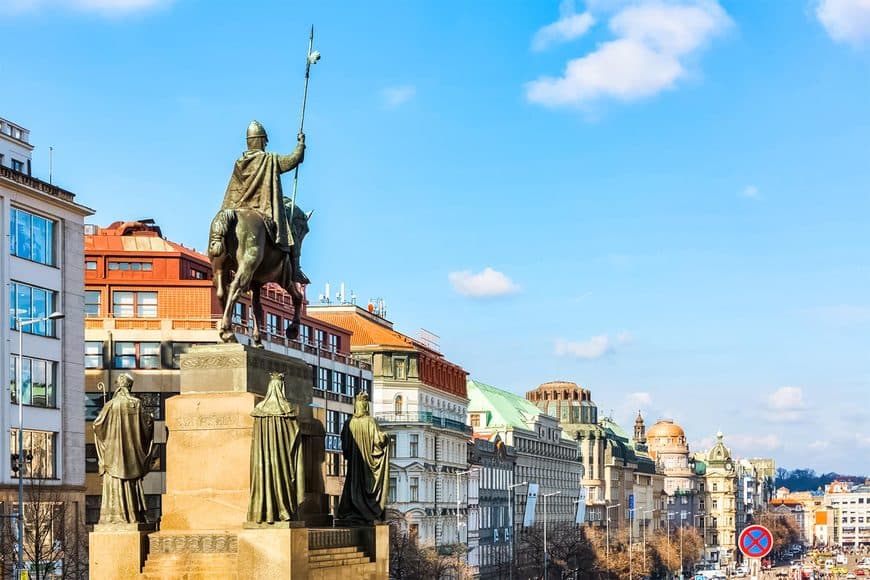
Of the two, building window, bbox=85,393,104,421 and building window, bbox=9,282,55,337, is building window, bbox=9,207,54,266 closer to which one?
building window, bbox=9,282,55,337

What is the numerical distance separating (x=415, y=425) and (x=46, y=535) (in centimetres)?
6797

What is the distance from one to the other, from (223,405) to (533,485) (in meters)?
166

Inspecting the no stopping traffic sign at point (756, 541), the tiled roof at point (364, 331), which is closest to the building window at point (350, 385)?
the tiled roof at point (364, 331)

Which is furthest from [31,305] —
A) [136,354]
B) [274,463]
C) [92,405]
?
[274,463]

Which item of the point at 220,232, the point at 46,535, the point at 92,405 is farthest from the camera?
the point at 92,405

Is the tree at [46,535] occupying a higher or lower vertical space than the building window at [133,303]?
lower

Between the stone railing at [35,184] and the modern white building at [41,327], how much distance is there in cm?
5

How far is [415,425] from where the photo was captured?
139 metres

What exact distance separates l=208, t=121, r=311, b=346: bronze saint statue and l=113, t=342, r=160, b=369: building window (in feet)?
243

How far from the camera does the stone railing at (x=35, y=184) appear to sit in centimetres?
7781

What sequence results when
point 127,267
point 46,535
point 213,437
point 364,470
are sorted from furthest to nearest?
point 127,267, point 46,535, point 364,470, point 213,437

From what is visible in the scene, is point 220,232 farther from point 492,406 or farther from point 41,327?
point 492,406

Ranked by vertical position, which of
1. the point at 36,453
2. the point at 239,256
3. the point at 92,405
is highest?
the point at 239,256

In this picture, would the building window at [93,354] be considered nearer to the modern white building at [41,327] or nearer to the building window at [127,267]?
the building window at [127,267]
